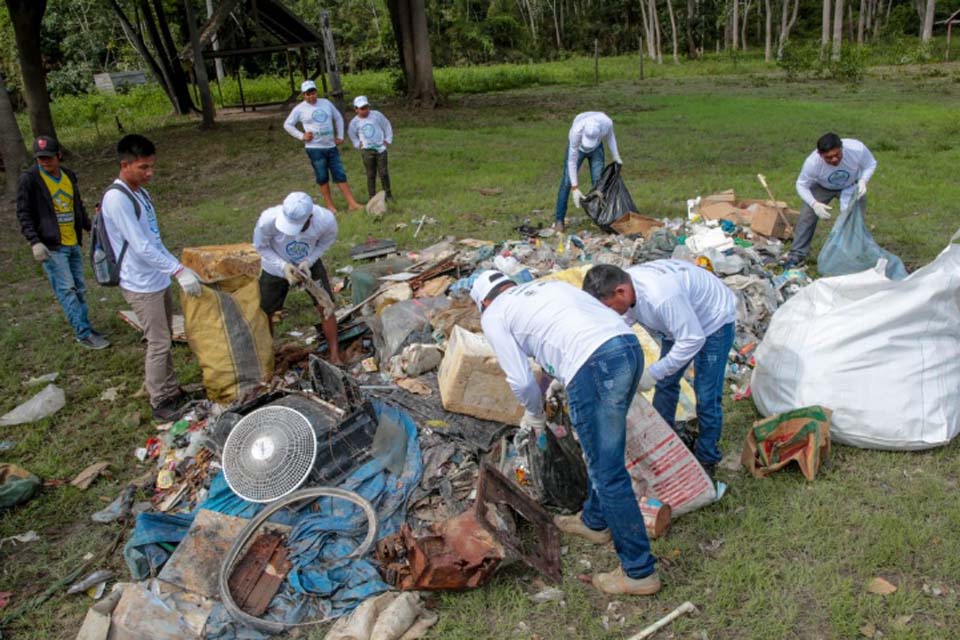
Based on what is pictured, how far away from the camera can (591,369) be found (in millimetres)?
2652

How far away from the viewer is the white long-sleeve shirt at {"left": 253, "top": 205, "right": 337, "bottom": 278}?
190 inches

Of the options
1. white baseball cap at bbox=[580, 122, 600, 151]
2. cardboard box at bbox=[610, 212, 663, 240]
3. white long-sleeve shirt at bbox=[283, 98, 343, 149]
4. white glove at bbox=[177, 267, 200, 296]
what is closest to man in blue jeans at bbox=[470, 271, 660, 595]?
white glove at bbox=[177, 267, 200, 296]

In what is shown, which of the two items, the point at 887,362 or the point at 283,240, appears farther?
the point at 283,240

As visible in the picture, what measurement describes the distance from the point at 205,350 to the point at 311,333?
4.12 ft

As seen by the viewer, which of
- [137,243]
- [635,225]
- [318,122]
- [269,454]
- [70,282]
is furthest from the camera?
→ [318,122]

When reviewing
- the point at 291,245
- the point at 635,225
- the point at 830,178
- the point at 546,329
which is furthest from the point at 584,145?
the point at 546,329

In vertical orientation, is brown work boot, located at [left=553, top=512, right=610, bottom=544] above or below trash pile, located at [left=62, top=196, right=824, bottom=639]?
below

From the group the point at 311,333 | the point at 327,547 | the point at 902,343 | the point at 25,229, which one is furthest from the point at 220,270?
the point at 902,343

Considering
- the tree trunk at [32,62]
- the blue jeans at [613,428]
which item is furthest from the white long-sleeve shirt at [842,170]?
the tree trunk at [32,62]

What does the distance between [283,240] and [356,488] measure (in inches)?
82.5

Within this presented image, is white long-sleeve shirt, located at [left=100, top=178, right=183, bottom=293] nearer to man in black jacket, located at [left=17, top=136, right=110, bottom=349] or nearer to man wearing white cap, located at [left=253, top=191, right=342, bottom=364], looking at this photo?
man wearing white cap, located at [left=253, top=191, right=342, bottom=364]

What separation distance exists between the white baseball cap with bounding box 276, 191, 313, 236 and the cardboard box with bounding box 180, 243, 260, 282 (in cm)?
138

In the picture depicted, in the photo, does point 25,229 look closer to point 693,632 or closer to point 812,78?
point 693,632

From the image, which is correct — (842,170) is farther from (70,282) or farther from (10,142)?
(10,142)
